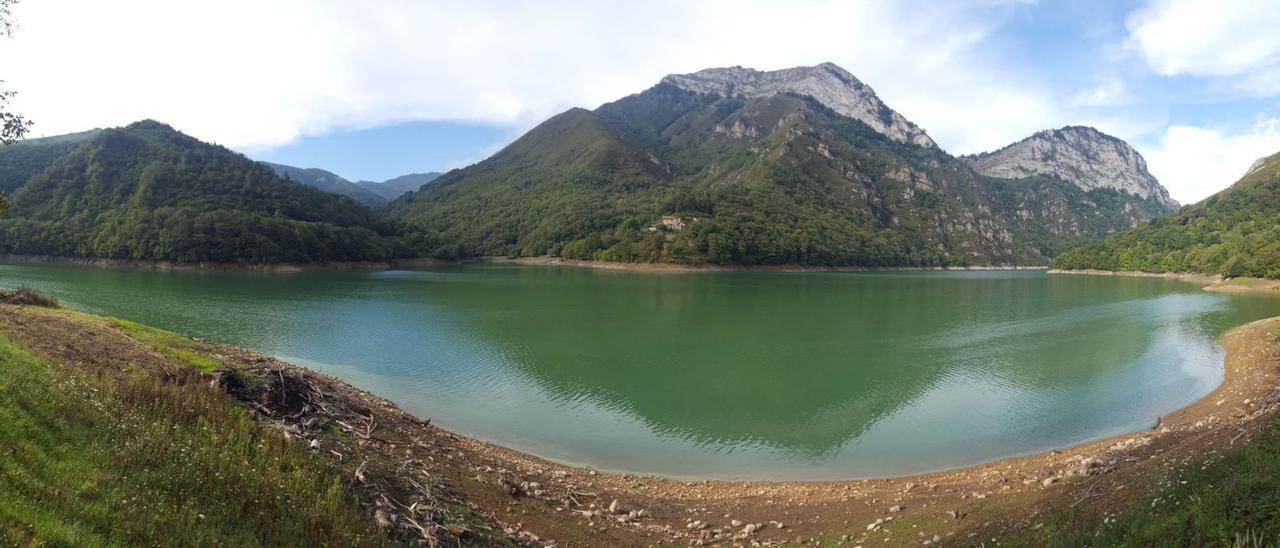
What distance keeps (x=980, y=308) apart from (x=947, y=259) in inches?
5900

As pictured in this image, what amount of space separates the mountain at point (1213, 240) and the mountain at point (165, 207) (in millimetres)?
160930

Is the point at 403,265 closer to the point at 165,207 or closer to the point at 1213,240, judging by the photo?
the point at 165,207

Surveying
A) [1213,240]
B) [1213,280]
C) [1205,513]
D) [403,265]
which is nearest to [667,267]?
[403,265]

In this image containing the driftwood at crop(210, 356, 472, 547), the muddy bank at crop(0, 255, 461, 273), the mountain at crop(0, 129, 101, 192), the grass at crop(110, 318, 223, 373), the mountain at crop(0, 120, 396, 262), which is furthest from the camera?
the mountain at crop(0, 129, 101, 192)

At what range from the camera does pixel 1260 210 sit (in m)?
132

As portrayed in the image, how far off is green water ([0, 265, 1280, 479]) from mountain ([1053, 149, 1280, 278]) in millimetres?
52291

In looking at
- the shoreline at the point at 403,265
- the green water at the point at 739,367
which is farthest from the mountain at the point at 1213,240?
the green water at the point at 739,367

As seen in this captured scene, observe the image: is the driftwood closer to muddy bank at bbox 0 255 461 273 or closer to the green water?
the green water

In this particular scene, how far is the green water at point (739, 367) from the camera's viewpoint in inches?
735

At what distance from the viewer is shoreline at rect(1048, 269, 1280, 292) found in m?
82.6

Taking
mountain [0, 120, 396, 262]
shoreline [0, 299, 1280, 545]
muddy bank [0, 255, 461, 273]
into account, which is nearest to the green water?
shoreline [0, 299, 1280, 545]

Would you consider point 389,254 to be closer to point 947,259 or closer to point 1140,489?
point 1140,489

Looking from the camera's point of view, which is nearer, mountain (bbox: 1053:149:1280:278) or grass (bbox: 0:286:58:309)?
grass (bbox: 0:286:58:309)

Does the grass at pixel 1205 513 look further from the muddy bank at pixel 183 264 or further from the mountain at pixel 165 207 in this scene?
the mountain at pixel 165 207
